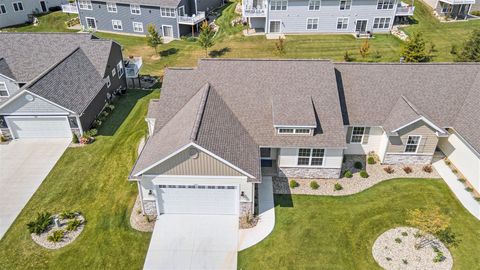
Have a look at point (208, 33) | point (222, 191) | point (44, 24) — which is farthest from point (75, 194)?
point (44, 24)

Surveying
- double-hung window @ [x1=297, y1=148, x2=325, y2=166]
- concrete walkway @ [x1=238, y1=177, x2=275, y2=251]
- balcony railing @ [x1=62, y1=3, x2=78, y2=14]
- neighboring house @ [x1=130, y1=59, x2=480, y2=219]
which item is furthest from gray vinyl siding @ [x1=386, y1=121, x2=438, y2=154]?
balcony railing @ [x1=62, y1=3, x2=78, y2=14]

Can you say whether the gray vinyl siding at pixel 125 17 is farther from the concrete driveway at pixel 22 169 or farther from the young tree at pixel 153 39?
the concrete driveway at pixel 22 169

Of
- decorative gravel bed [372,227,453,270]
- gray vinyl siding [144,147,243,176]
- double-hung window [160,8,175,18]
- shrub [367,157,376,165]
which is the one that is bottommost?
decorative gravel bed [372,227,453,270]

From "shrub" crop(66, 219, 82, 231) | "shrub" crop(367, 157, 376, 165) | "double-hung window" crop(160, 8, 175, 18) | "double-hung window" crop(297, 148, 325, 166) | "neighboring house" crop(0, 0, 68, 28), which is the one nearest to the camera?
"shrub" crop(66, 219, 82, 231)

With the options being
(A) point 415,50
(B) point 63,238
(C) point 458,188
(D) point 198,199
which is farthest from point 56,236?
(A) point 415,50

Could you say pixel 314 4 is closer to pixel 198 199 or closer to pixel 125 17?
pixel 125 17

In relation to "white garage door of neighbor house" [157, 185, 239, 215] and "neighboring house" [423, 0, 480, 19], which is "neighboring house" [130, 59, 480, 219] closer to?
"white garage door of neighbor house" [157, 185, 239, 215]

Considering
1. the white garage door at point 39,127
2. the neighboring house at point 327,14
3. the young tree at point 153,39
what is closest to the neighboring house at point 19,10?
the young tree at point 153,39
